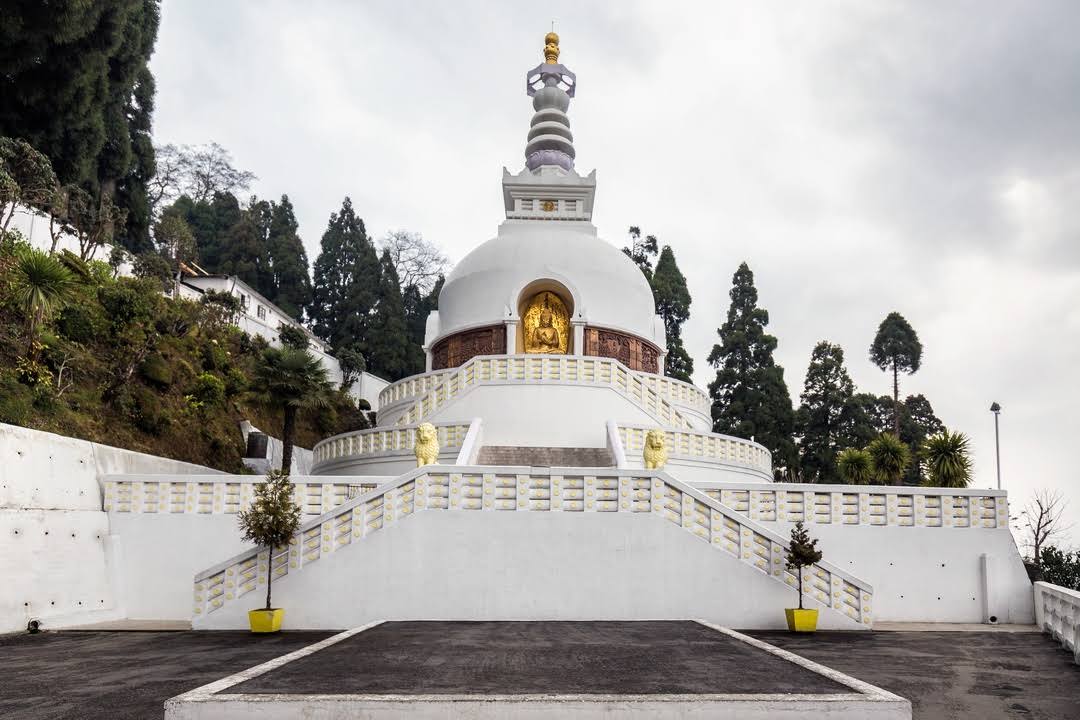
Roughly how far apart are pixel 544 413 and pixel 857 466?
8742 millimetres

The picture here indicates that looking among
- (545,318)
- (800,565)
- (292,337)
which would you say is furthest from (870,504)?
(292,337)

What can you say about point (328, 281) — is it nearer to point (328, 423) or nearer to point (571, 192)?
point (328, 423)

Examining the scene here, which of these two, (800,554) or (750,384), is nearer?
(800,554)

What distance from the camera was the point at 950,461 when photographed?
18.4 metres

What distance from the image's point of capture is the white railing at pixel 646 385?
24.1 m

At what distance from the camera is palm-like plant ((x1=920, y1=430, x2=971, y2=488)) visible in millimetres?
18328

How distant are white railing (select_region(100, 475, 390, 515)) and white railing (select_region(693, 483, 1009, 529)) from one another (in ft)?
22.6

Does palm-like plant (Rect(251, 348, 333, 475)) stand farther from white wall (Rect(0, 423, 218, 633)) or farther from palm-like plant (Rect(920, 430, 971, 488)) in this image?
palm-like plant (Rect(920, 430, 971, 488))

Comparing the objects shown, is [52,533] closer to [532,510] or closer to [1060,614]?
[532,510]

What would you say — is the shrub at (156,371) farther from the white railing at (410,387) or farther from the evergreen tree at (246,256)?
the evergreen tree at (246,256)

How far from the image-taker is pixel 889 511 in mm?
14992

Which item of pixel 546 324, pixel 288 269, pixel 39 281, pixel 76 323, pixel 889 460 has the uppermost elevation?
pixel 288 269

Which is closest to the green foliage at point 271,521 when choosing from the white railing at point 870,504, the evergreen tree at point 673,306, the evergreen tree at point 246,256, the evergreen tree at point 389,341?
the white railing at point 870,504

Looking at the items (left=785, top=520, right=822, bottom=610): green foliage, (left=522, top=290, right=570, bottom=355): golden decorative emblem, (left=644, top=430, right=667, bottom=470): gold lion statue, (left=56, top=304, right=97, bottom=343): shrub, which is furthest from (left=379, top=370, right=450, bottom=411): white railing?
(left=785, top=520, right=822, bottom=610): green foliage
